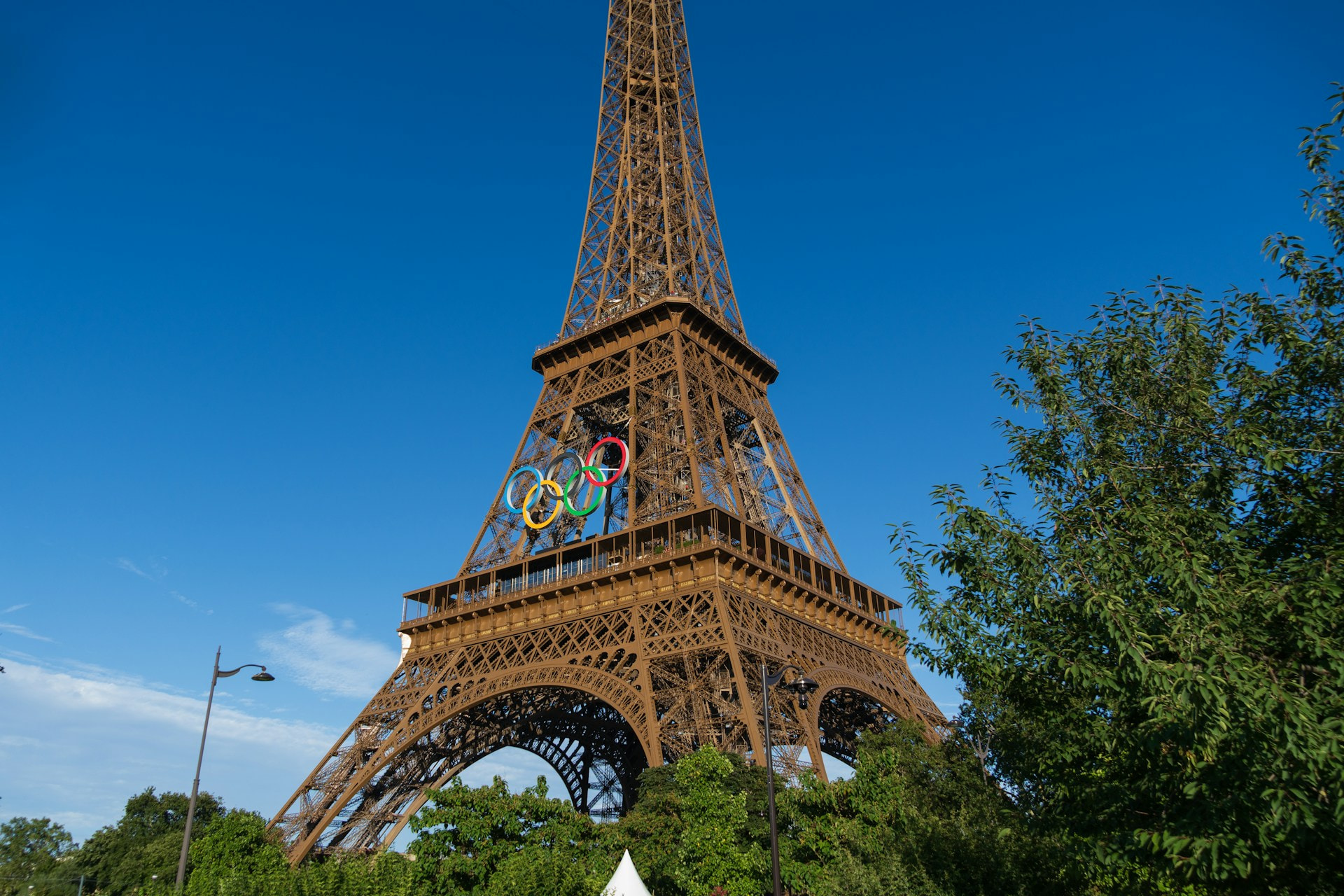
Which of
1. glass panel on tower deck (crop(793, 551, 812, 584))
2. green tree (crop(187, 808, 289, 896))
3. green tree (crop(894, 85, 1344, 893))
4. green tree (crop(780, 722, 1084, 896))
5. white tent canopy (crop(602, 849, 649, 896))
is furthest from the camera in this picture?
glass panel on tower deck (crop(793, 551, 812, 584))

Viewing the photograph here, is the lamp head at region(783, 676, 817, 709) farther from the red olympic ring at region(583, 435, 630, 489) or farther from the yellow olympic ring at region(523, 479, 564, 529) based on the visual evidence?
the yellow olympic ring at region(523, 479, 564, 529)

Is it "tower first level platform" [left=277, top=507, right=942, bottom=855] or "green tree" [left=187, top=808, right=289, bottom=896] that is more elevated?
"tower first level platform" [left=277, top=507, right=942, bottom=855]

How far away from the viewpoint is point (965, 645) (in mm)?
14875

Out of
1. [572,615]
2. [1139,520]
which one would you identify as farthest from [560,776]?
[1139,520]

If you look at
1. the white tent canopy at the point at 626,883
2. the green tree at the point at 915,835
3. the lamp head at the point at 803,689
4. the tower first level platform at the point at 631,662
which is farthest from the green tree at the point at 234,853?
the lamp head at the point at 803,689

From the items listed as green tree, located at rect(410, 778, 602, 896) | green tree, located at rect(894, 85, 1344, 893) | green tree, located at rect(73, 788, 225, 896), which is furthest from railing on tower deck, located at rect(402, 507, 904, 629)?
green tree, located at rect(73, 788, 225, 896)

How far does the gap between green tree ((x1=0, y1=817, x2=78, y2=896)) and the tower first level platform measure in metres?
39.2

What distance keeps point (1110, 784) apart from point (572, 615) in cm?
2856

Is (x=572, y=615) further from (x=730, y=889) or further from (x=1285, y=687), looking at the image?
(x=1285, y=687)

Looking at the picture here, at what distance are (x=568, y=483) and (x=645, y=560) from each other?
8.31 m

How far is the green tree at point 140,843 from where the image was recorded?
2375 inches

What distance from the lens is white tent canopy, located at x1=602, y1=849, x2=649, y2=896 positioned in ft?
75.6

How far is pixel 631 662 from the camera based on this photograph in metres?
36.2

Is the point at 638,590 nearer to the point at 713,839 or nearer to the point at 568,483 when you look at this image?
the point at 568,483
